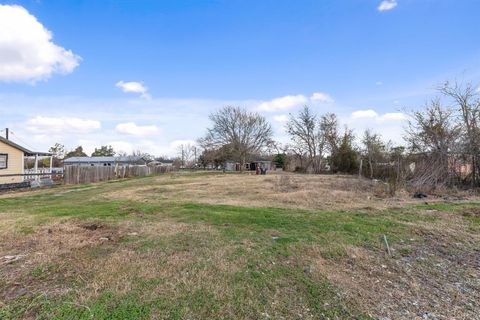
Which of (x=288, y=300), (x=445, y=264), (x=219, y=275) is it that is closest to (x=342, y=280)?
(x=288, y=300)

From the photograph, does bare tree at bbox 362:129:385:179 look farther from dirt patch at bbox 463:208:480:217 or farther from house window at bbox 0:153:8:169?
house window at bbox 0:153:8:169

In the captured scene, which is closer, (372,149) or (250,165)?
(372,149)

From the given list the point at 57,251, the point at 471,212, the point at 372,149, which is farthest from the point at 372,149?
the point at 57,251

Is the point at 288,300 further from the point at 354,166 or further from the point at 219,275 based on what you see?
the point at 354,166

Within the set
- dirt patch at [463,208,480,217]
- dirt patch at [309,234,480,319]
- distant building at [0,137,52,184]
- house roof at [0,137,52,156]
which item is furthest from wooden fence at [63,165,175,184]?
dirt patch at [463,208,480,217]

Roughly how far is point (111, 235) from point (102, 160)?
56083 mm

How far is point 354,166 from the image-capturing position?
3067 centimetres

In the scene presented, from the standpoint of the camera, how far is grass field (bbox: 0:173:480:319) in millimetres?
2713

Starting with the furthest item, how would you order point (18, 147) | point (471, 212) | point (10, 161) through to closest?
point (18, 147)
point (10, 161)
point (471, 212)

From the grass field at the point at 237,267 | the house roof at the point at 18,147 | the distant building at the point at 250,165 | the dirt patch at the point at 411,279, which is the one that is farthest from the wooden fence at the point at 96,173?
the distant building at the point at 250,165

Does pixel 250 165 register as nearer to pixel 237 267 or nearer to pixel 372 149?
pixel 372 149

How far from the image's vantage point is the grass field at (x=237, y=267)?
Result: 271 centimetres

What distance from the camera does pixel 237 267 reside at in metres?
3.68

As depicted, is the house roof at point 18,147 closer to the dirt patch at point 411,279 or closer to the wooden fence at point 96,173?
the wooden fence at point 96,173
